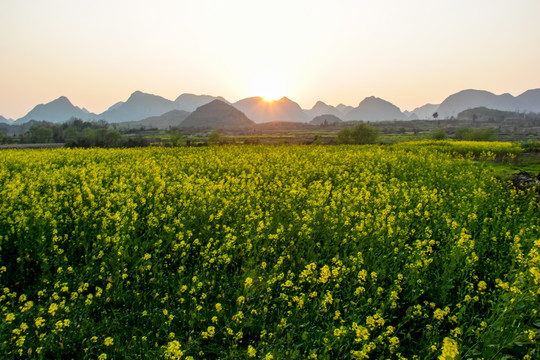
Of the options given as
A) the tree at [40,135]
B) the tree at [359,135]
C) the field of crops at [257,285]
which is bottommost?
the field of crops at [257,285]

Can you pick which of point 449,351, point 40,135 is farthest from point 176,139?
point 449,351

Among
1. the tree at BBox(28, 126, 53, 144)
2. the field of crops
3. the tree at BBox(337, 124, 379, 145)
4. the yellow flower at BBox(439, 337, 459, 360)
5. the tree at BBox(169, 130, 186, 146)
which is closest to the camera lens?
the yellow flower at BBox(439, 337, 459, 360)

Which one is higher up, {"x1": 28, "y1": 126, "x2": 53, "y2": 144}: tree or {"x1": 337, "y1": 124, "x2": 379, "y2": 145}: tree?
{"x1": 28, "y1": 126, "x2": 53, "y2": 144}: tree

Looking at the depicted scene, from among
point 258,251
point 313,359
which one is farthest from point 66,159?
point 313,359

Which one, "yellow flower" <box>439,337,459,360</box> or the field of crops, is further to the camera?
the field of crops

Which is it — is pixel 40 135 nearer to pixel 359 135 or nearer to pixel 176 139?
pixel 176 139

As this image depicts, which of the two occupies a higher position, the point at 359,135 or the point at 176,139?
the point at 176,139

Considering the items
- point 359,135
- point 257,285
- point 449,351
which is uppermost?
point 359,135

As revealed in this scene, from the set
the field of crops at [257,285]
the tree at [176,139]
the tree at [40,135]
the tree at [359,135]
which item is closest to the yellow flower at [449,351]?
the field of crops at [257,285]

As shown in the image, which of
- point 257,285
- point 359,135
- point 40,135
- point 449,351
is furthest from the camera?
point 40,135

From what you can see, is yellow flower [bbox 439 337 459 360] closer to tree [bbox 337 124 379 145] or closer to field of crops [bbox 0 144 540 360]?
Answer: field of crops [bbox 0 144 540 360]

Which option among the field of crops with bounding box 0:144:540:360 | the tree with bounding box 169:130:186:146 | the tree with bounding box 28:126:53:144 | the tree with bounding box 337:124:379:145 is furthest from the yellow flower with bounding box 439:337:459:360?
the tree with bounding box 28:126:53:144

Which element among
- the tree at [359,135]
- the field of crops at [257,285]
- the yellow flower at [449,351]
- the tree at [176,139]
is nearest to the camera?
the yellow flower at [449,351]

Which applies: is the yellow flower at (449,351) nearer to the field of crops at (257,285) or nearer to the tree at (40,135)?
the field of crops at (257,285)
